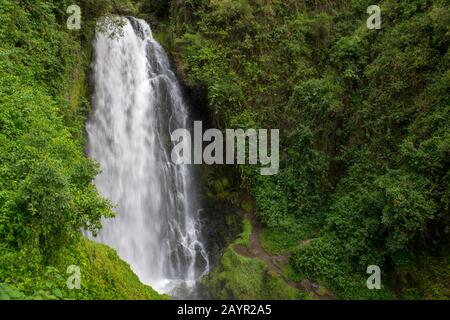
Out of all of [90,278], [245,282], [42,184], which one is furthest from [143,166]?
[42,184]

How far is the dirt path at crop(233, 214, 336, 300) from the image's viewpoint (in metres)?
12.5

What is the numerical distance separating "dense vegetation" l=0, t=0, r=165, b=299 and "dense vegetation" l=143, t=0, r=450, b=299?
19.0 ft

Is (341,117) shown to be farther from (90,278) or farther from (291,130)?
(90,278)

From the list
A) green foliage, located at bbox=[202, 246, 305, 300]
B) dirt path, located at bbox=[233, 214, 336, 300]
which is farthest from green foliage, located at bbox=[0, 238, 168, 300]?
dirt path, located at bbox=[233, 214, 336, 300]

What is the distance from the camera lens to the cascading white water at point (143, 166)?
526 inches

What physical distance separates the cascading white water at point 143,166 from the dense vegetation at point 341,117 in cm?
152

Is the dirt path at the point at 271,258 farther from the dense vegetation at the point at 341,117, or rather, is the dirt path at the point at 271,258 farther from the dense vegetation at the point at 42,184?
the dense vegetation at the point at 42,184

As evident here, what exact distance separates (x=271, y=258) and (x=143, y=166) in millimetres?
5531

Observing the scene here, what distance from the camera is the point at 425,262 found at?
11344mm

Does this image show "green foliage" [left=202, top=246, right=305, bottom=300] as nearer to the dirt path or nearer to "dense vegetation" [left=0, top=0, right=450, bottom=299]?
"dense vegetation" [left=0, top=0, right=450, bottom=299]

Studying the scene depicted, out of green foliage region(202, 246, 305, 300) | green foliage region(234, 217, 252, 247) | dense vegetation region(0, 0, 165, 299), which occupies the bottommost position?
green foliage region(202, 246, 305, 300)

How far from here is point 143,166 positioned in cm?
1448

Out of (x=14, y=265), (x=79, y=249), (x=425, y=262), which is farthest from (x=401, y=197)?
(x=14, y=265)

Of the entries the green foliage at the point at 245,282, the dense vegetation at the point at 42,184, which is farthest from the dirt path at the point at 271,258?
the dense vegetation at the point at 42,184
